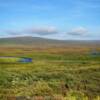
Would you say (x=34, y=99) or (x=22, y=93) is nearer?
(x=34, y=99)

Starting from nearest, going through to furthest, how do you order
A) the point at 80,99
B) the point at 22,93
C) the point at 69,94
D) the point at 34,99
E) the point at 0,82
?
1. the point at 34,99
2. the point at 80,99
3. the point at 69,94
4. the point at 22,93
5. the point at 0,82

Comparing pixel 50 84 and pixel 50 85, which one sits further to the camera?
pixel 50 84

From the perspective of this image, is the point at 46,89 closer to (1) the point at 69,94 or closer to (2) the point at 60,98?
(1) the point at 69,94

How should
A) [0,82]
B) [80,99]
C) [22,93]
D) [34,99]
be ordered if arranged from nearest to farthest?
[34,99] < [80,99] < [22,93] < [0,82]

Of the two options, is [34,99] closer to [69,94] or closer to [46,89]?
[69,94]

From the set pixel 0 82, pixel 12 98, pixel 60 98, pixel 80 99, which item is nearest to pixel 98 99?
pixel 80 99

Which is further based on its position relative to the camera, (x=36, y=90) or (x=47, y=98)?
(x=36, y=90)

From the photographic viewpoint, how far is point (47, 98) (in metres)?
10.5

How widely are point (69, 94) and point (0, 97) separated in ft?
9.42

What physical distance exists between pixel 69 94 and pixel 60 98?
4.81 ft

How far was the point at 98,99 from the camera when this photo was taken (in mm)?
10898

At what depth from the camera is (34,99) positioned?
410 inches

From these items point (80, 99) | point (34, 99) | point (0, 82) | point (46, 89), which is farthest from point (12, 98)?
point (0, 82)

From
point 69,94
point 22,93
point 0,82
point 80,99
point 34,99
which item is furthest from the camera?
point 0,82
